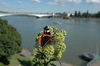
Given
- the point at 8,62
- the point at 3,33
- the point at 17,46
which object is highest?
the point at 3,33

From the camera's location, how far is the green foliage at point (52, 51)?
34.2 ft

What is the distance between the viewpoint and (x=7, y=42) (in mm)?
17688

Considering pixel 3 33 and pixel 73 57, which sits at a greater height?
pixel 3 33

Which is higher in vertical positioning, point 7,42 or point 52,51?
point 52,51

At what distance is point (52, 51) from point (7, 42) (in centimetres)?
810

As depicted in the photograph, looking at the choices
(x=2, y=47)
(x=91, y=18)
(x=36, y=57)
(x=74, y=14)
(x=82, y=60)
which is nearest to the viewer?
(x=36, y=57)

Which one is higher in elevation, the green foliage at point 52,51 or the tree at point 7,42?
the green foliage at point 52,51

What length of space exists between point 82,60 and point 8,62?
920cm

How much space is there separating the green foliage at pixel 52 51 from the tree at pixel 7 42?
6.66m

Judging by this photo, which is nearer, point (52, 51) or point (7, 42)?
point (52, 51)

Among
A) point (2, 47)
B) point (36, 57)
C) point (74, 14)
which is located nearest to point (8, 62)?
point (2, 47)

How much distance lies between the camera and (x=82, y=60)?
1002 inches

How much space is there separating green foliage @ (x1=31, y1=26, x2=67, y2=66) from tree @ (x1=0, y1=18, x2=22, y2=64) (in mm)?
6660

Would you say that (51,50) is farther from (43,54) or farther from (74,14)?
(74,14)
